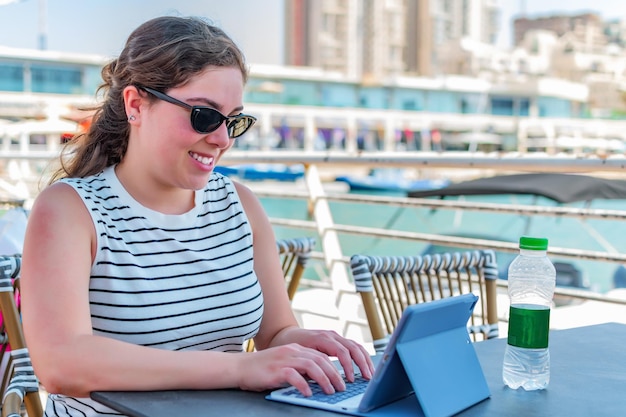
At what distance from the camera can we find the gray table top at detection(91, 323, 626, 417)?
3.34 ft

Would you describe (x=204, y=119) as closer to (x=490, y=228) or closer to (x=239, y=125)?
(x=239, y=125)

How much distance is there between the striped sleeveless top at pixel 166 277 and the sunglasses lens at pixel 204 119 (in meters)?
0.18

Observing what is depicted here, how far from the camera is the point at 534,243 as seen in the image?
3.79ft

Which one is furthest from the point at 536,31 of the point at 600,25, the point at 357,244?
the point at 357,244

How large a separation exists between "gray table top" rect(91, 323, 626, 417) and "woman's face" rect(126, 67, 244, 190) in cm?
41

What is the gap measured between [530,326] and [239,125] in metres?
0.60

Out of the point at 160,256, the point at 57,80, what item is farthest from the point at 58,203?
the point at 57,80

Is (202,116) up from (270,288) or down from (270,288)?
up

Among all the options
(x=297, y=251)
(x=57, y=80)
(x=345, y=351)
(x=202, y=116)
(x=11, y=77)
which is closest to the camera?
(x=345, y=351)

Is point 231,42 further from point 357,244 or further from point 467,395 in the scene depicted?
point 357,244

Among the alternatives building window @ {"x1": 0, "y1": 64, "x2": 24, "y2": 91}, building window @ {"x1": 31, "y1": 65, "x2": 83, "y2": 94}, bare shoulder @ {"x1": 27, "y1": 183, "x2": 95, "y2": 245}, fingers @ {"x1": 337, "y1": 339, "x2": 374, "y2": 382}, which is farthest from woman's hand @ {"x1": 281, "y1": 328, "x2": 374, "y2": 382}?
building window @ {"x1": 31, "y1": 65, "x2": 83, "y2": 94}

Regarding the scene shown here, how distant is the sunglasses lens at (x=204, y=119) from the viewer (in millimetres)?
1319

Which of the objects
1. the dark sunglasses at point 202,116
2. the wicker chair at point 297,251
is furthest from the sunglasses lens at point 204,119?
the wicker chair at point 297,251

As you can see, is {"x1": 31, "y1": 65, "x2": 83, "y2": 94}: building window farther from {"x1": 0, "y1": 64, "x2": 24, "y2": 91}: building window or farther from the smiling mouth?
the smiling mouth
